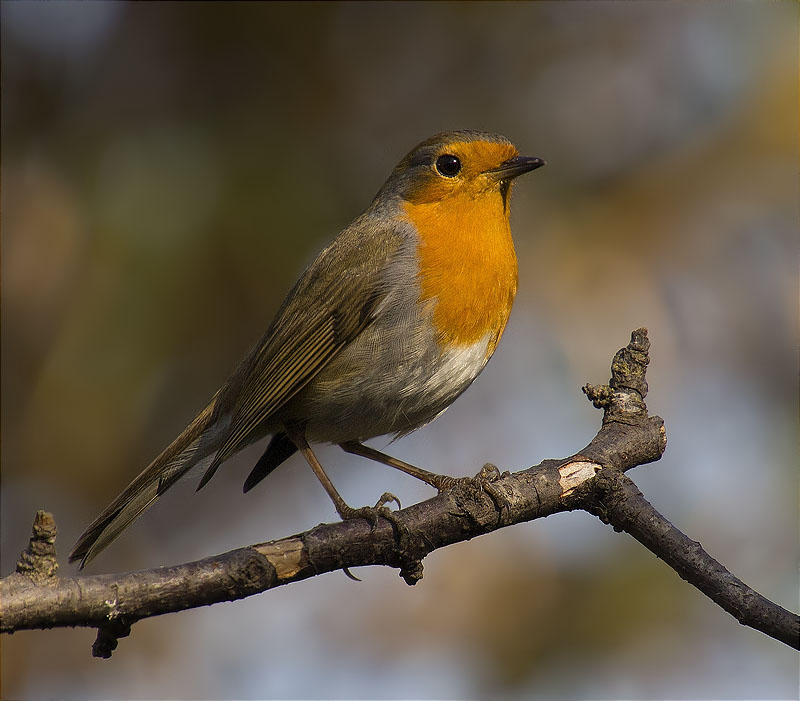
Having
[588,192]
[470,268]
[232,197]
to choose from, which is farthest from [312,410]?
[588,192]

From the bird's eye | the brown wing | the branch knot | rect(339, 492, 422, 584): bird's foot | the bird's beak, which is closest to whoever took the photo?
the branch knot

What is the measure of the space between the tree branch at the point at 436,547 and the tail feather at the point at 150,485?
106 centimetres

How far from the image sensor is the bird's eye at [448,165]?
432 centimetres

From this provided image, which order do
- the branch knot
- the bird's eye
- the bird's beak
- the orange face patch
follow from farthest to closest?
the bird's eye
the bird's beak
the orange face patch
the branch knot

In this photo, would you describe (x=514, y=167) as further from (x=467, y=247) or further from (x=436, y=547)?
(x=436, y=547)

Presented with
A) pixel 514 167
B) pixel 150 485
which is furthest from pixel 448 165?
pixel 150 485

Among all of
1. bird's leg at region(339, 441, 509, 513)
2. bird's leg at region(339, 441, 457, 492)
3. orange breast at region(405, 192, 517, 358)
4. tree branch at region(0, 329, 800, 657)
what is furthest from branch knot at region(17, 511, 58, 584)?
bird's leg at region(339, 441, 457, 492)

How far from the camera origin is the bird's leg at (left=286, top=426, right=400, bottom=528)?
3.16m

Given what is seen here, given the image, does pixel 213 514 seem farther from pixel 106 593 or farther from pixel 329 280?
pixel 106 593

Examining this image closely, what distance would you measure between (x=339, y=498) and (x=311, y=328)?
0.84m

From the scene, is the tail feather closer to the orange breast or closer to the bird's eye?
the orange breast

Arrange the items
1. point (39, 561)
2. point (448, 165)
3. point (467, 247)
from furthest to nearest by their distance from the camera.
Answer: point (448, 165)
point (467, 247)
point (39, 561)

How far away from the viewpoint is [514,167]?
4184mm

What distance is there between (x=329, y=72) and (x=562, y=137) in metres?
1.73
